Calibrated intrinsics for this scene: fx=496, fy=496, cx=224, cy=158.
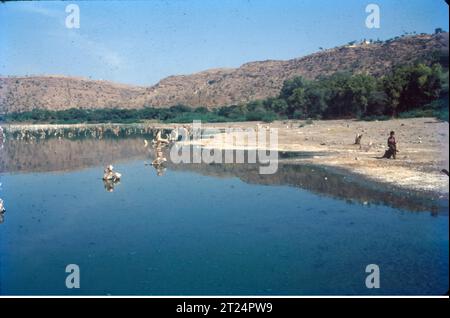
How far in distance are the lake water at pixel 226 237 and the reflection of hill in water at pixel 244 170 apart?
84mm

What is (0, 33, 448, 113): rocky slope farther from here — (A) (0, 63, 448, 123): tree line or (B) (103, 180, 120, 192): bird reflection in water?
(B) (103, 180, 120, 192): bird reflection in water

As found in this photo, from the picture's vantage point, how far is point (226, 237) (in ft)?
38.0

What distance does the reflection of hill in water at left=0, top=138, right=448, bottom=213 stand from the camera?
13.9m

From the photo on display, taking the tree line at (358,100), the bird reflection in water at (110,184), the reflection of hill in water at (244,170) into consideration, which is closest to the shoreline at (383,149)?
the reflection of hill in water at (244,170)

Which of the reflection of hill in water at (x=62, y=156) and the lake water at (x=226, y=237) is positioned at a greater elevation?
the reflection of hill in water at (x=62, y=156)

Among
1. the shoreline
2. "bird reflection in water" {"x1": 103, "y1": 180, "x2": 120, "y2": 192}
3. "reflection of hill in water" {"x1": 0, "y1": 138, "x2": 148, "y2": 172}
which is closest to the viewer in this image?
the shoreline

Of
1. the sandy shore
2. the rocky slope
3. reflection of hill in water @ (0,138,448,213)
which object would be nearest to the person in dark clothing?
the sandy shore

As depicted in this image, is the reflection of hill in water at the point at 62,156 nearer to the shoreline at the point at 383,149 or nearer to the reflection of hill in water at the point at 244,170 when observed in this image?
the reflection of hill in water at the point at 244,170

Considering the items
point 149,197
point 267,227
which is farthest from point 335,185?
point 149,197

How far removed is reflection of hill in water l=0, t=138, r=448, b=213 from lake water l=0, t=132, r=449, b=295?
8cm

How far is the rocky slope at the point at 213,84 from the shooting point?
7138 cm

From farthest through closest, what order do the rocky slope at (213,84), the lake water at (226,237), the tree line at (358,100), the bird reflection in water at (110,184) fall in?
the rocky slope at (213,84)
the tree line at (358,100)
the bird reflection in water at (110,184)
the lake water at (226,237)
